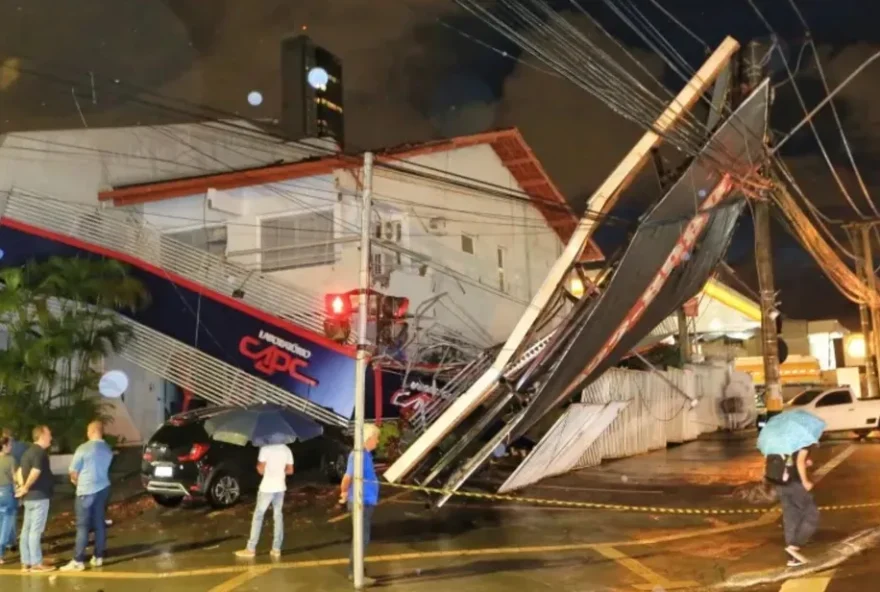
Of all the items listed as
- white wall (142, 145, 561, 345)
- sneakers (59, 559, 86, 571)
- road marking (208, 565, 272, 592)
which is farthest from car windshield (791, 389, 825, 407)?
sneakers (59, 559, 86, 571)

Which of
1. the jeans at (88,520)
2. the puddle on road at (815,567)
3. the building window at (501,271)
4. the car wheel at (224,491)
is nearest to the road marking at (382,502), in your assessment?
the car wheel at (224,491)

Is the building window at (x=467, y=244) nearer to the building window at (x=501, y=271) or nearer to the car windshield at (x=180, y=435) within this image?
the building window at (x=501, y=271)

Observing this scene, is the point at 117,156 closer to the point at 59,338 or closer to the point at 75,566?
the point at 59,338

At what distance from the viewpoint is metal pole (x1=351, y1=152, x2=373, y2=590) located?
7.69 m

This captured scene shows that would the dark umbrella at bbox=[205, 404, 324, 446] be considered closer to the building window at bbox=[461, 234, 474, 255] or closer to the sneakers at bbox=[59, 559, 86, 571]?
the sneakers at bbox=[59, 559, 86, 571]

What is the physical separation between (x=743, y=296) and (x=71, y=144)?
95.2 feet

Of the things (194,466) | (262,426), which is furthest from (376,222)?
(262,426)

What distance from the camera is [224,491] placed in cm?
1263

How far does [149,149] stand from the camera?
22.5m

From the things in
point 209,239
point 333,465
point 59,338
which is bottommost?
point 333,465

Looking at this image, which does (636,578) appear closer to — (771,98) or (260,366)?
(771,98)

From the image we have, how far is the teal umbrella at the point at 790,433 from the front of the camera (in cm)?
782

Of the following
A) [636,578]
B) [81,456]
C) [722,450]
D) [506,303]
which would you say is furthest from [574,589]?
[506,303]

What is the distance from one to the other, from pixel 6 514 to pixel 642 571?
7.14m
